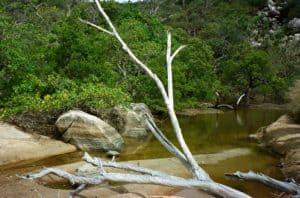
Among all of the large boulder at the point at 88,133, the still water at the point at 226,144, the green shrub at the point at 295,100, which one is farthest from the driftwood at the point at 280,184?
the green shrub at the point at 295,100

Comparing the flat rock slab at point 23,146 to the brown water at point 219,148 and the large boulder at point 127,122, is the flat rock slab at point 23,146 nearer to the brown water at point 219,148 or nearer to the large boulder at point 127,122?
the brown water at point 219,148

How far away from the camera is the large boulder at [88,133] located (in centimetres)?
1667

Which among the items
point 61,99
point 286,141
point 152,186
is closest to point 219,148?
point 286,141

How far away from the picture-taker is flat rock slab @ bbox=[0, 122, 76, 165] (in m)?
14.6

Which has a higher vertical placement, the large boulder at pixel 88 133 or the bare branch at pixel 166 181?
the bare branch at pixel 166 181

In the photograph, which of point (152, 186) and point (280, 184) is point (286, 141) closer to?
point (152, 186)

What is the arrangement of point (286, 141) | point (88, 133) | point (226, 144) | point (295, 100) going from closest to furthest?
point (88, 133) < point (286, 141) < point (226, 144) < point (295, 100)

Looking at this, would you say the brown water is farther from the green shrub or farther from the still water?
the green shrub

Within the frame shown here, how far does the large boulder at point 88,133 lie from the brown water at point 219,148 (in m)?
0.70

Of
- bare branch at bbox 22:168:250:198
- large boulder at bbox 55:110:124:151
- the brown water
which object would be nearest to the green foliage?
large boulder at bbox 55:110:124:151

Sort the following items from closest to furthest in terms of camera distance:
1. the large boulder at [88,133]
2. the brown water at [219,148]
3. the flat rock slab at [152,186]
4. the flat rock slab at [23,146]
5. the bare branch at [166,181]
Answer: the bare branch at [166,181], the flat rock slab at [152,186], the brown water at [219,148], the flat rock slab at [23,146], the large boulder at [88,133]

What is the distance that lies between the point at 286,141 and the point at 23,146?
950cm

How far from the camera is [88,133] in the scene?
658 inches

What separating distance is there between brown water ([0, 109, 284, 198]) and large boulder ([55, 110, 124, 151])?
2.31 ft
